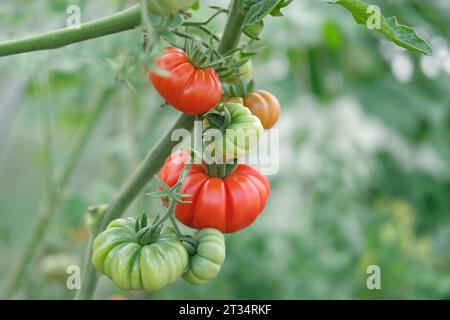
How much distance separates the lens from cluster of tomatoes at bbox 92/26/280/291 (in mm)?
494

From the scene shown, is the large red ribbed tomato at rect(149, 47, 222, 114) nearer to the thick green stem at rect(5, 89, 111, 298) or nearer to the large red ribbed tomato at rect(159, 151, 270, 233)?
the large red ribbed tomato at rect(159, 151, 270, 233)

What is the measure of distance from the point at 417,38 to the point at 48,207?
789mm

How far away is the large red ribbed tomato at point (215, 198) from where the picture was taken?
1.79 feet

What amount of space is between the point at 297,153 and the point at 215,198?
119 cm

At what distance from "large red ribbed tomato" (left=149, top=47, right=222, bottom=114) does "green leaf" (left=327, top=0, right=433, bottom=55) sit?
12 cm

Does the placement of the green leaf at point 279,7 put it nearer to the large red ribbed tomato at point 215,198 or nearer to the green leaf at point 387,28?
the green leaf at point 387,28

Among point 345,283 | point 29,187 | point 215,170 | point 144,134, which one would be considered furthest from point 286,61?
point 215,170

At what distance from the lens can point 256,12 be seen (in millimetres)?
481

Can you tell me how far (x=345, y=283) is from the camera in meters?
1.53

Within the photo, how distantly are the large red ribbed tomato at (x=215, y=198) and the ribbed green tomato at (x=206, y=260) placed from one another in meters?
0.03

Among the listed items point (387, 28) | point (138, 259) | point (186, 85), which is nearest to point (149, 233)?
point (138, 259)

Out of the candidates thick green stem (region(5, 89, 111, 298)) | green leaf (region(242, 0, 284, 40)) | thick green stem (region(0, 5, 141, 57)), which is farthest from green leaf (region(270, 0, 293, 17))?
thick green stem (region(5, 89, 111, 298))
